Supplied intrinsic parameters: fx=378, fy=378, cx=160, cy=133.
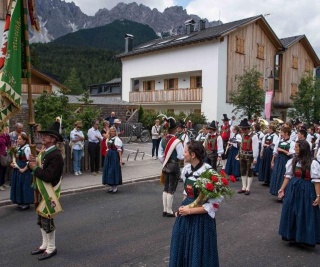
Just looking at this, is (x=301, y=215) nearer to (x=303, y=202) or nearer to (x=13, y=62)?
(x=303, y=202)

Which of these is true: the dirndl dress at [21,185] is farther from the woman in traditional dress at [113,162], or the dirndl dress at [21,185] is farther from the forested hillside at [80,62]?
the forested hillside at [80,62]

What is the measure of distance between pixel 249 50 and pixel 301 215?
27834 mm

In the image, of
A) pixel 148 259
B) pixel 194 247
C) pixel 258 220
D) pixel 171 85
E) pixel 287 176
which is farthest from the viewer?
pixel 171 85

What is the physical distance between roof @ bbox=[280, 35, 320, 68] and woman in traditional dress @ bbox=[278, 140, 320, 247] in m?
31.8

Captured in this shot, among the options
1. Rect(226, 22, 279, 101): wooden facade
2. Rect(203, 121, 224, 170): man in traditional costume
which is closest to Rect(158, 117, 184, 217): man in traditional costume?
Rect(203, 121, 224, 170): man in traditional costume

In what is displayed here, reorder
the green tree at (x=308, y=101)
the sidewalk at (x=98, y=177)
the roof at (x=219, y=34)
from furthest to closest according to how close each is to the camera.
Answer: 1. the roof at (x=219, y=34)
2. the green tree at (x=308, y=101)
3. the sidewalk at (x=98, y=177)

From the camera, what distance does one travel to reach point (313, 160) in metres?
6.03

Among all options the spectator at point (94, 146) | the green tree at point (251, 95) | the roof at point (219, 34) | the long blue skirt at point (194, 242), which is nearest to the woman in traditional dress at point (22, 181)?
the spectator at point (94, 146)

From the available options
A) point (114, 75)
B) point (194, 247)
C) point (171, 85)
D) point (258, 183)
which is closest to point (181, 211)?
point (194, 247)

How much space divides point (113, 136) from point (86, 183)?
6.15 ft

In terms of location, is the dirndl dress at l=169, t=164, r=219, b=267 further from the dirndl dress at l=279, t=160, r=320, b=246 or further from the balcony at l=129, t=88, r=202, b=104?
the balcony at l=129, t=88, r=202, b=104

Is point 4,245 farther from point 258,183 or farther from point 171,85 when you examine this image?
point 171,85

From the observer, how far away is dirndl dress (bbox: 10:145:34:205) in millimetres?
8258

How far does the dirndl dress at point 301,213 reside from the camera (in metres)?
5.99
